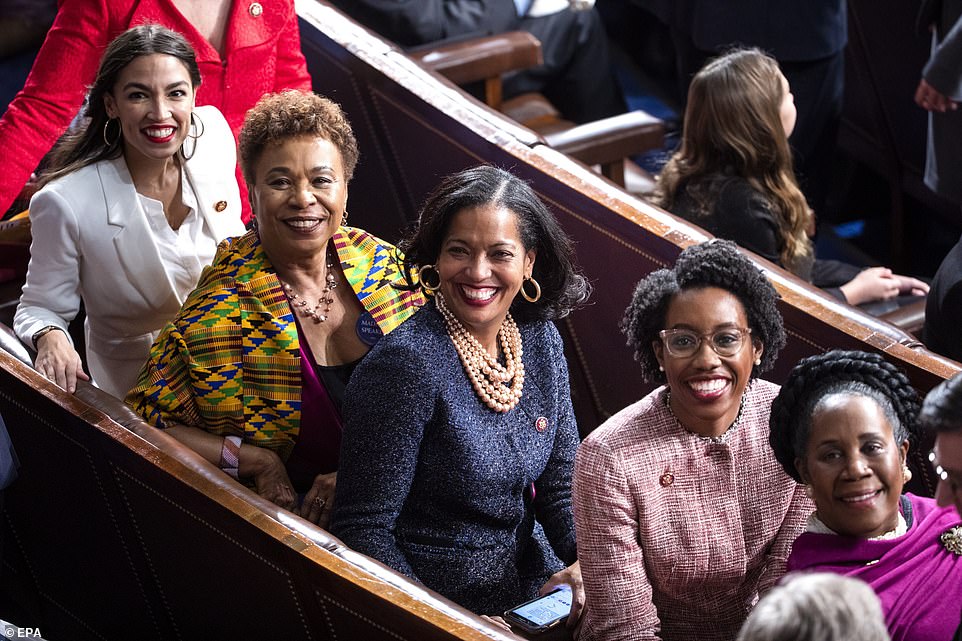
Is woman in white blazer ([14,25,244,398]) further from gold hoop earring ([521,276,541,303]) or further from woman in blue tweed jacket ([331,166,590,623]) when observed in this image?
gold hoop earring ([521,276,541,303])

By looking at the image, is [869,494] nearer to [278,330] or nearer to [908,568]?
[908,568]

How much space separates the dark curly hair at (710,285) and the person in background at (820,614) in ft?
2.70

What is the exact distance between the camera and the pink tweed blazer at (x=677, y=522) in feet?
6.95

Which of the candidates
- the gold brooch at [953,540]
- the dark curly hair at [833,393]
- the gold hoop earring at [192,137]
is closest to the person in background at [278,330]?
the gold hoop earring at [192,137]

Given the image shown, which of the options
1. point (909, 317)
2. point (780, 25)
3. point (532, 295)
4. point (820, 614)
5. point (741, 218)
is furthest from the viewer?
point (780, 25)

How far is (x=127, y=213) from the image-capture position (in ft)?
9.01

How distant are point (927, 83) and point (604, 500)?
2.18 meters

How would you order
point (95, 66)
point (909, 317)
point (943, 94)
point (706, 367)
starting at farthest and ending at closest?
point (943, 94)
point (909, 317)
point (95, 66)
point (706, 367)

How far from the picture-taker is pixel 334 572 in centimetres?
209

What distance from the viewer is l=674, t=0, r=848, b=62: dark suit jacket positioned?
169 inches

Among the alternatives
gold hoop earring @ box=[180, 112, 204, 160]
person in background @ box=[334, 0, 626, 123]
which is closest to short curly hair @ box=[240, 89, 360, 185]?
gold hoop earring @ box=[180, 112, 204, 160]

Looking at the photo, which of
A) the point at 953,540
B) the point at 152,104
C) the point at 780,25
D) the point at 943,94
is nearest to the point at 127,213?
the point at 152,104

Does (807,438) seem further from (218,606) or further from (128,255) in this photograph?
(128,255)

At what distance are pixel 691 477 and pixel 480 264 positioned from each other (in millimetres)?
474
